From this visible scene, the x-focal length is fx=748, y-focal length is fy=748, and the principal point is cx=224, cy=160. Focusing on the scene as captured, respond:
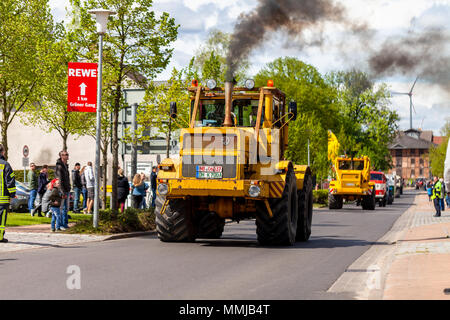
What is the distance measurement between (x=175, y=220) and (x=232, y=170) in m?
1.78

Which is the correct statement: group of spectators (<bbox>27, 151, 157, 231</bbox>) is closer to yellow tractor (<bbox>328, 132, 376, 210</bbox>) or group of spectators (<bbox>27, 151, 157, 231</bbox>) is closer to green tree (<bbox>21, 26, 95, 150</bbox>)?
green tree (<bbox>21, 26, 95, 150</bbox>)

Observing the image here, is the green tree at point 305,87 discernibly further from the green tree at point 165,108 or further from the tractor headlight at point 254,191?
the tractor headlight at point 254,191

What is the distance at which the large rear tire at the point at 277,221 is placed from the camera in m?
15.2

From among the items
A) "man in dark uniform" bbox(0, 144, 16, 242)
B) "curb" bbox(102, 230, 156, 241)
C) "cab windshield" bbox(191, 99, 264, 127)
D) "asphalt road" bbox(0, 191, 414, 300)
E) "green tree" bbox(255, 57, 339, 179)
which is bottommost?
"curb" bbox(102, 230, 156, 241)

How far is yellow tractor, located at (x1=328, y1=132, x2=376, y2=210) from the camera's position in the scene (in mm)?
42719

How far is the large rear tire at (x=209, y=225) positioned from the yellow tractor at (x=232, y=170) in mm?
158

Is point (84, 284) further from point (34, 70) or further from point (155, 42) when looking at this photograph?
point (34, 70)

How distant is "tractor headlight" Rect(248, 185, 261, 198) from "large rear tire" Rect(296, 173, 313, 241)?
2599mm

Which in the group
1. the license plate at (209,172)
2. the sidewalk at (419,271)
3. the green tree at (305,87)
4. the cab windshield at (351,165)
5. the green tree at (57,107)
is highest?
the green tree at (305,87)

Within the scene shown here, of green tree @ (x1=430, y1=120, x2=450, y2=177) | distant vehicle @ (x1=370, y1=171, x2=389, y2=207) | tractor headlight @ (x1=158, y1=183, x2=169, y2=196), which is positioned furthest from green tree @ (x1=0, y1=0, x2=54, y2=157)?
green tree @ (x1=430, y1=120, x2=450, y2=177)

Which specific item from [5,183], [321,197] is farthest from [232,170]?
[321,197]

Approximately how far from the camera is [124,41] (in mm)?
20906

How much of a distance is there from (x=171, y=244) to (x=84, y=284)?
643cm

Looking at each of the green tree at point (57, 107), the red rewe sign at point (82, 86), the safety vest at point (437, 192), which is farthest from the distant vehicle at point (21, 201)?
the safety vest at point (437, 192)
